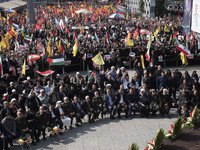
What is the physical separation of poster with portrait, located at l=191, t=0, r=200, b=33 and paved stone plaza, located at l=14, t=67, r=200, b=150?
59.9 ft

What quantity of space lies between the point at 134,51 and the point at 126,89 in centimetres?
845

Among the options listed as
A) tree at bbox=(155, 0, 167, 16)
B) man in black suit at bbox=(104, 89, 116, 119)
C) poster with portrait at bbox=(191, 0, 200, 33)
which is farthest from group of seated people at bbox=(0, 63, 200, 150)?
tree at bbox=(155, 0, 167, 16)

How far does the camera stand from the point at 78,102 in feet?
41.5

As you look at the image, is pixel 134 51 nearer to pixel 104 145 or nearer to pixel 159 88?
pixel 159 88

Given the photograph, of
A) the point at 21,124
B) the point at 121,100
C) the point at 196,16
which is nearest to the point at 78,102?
the point at 121,100

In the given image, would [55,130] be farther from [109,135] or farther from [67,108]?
[109,135]

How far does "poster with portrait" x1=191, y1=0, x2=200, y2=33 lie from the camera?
1146 inches

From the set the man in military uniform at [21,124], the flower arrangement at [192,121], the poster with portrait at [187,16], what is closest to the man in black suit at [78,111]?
the man in military uniform at [21,124]

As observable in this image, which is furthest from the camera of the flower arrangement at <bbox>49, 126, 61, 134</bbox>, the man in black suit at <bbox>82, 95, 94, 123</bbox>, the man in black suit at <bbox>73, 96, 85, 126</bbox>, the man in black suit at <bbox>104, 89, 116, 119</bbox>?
the man in black suit at <bbox>104, 89, 116, 119</bbox>

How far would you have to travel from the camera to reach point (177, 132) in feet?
23.7

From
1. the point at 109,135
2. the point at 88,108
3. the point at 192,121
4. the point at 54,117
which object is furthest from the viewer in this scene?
the point at 88,108

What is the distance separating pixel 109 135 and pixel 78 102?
2.15 metres

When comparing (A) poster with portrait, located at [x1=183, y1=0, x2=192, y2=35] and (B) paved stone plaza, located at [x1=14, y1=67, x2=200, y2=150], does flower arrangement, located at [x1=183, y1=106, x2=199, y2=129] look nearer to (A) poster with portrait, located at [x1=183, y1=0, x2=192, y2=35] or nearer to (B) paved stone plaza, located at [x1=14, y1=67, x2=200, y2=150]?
(B) paved stone plaza, located at [x1=14, y1=67, x2=200, y2=150]

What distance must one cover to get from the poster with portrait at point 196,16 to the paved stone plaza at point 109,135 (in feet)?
59.9
